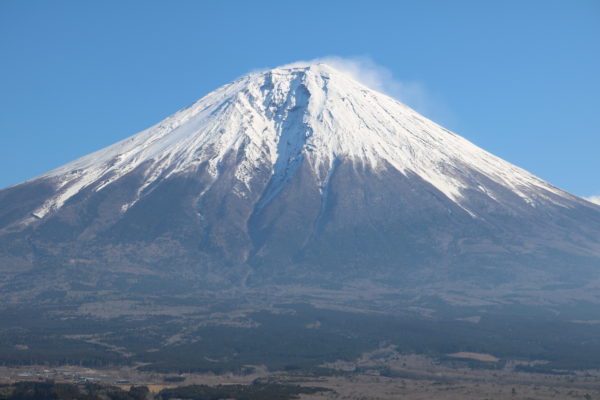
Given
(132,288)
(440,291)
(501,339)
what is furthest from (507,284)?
(132,288)

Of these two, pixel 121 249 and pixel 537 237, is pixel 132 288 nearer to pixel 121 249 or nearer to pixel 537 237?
pixel 121 249

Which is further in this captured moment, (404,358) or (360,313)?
(360,313)

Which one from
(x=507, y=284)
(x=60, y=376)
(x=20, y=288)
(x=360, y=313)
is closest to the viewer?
(x=60, y=376)

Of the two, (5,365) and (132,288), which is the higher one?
(132,288)

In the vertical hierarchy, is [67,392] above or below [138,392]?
below

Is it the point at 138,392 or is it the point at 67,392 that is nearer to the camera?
the point at 67,392

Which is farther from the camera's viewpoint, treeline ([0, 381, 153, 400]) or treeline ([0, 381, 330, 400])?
treeline ([0, 381, 330, 400])

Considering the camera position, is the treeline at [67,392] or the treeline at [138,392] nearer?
the treeline at [67,392]

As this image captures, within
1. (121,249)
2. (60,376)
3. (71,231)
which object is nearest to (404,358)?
(60,376)

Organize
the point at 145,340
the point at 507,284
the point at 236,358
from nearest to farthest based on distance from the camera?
the point at 236,358
the point at 145,340
the point at 507,284

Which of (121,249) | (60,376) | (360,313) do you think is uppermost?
(121,249)
